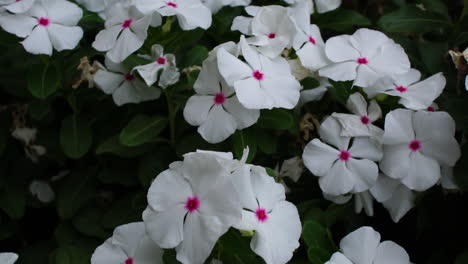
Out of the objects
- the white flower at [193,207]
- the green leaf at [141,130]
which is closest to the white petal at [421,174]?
the white flower at [193,207]

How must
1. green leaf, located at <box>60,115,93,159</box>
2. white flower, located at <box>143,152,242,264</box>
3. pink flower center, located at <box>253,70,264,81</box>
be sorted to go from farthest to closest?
green leaf, located at <box>60,115,93,159</box>
pink flower center, located at <box>253,70,264,81</box>
white flower, located at <box>143,152,242,264</box>

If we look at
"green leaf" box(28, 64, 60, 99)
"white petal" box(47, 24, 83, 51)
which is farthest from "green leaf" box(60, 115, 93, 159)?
"white petal" box(47, 24, 83, 51)

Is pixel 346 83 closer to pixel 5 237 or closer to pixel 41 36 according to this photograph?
pixel 41 36

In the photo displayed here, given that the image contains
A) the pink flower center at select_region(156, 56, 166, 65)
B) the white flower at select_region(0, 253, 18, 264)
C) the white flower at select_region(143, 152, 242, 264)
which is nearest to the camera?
the white flower at select_region(143, 152, 242, 264)

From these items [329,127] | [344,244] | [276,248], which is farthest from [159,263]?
[329,127]

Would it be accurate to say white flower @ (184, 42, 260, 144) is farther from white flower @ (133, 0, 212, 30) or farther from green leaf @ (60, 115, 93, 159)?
green leaf @ (60, 115, 93, 159)

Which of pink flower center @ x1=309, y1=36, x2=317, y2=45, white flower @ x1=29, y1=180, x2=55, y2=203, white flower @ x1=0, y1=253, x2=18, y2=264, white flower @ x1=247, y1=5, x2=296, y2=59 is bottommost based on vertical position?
white flower @ x1=29, y1=180, x2=55, y2=203

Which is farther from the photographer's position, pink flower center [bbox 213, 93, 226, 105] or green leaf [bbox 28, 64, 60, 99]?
green leaf [bbox 28, 64, 60, 99]

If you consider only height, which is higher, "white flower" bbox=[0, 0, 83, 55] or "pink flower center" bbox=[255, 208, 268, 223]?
"white flower" bbox=[0, 0, 83, 55]
